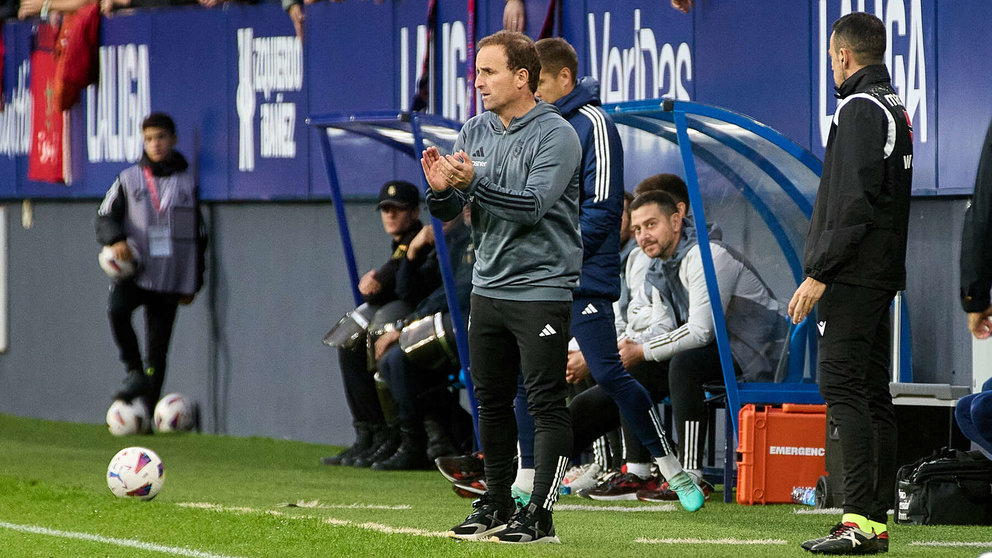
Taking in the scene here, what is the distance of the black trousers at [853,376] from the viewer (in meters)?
5.36

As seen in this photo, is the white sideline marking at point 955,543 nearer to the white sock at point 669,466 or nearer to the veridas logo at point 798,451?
the white sock at point 669,466

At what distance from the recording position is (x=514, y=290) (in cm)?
547

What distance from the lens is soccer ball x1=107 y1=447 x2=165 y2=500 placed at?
725 cm

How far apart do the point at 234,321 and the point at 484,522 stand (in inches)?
281

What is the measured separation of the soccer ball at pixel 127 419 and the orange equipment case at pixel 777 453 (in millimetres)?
6197

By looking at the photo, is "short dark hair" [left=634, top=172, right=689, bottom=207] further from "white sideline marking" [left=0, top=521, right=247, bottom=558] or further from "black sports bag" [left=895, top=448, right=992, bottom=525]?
"white sideline marking" [left=0, top=521, right=247, bottom=558]

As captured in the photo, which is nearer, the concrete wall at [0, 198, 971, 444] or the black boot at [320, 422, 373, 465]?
the black boot at [320, 422, 373, 465]

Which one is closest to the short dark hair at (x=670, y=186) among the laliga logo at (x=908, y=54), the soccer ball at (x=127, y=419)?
the laliga logo at (x=908, y=54)

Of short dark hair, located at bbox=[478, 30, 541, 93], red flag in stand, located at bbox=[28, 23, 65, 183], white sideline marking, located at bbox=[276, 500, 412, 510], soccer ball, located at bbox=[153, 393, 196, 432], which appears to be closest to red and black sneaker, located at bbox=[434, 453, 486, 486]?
white sideline marking, located at bbox=[276, 500, 412, 510]

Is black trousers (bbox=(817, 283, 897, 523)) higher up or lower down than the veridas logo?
higher up

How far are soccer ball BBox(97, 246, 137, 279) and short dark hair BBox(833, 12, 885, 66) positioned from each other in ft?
25.8

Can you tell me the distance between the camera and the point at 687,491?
277 inches

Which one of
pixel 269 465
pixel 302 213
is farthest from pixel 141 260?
pixel 269 465

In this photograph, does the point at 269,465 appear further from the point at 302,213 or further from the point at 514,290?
the point at 514,290
